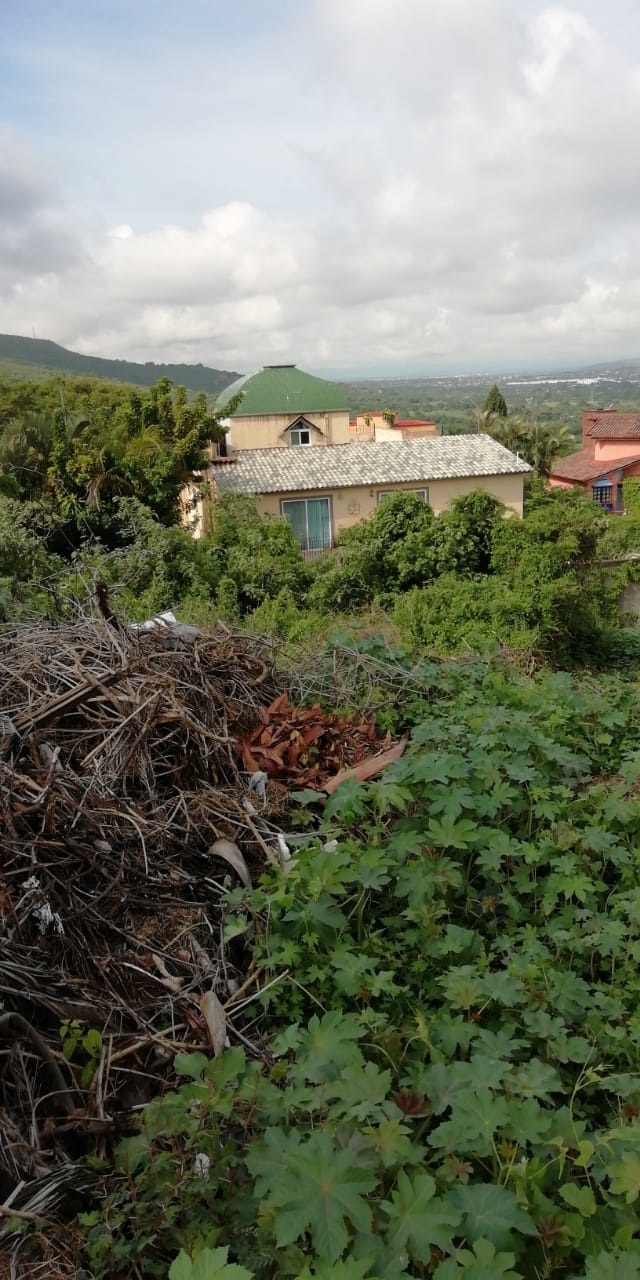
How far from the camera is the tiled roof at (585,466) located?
117 ft

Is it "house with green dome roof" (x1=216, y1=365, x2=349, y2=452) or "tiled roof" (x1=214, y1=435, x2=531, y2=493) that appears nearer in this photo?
"tiled roof" (x1=214, y1=435, x2=531, y2=493)

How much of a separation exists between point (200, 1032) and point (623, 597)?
20.8m

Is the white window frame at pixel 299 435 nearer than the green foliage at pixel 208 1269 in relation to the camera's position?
No

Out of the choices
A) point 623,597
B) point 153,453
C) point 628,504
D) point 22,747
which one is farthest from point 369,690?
point 628,504

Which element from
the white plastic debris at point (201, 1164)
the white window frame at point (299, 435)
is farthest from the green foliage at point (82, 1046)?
the white window frame at point (299, 435)

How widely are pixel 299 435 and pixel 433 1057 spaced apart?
3037cm

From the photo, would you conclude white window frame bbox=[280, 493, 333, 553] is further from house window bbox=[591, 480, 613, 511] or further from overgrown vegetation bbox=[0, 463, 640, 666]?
house window bbox=[591, 480, 613, 511]

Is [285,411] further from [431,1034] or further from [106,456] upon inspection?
[431,1034]

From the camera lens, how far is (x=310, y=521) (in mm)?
23344

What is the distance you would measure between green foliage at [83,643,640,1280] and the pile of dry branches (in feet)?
0.72

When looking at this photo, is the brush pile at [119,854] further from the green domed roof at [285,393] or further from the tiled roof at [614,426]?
the tiled roof at [614,426]

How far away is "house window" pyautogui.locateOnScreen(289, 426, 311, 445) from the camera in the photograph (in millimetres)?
31141

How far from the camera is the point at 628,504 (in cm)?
3516

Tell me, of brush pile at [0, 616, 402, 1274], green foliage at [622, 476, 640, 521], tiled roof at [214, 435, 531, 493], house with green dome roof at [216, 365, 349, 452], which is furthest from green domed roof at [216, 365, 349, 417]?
brush pile at [0, 616, 402, 1274]
